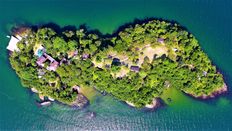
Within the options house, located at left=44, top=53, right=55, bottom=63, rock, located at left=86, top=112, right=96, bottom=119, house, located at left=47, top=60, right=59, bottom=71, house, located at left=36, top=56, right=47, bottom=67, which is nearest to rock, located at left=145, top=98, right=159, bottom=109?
rock, located at left=86, top=112, right=96, bottom=119

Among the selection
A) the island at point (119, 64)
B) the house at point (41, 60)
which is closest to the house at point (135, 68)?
the island at point (119, 64)

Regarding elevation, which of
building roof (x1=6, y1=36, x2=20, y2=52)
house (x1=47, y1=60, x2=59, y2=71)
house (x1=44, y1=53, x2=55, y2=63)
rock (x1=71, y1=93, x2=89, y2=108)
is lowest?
rock (x1=71, y1=93, x2=89, y2=108)

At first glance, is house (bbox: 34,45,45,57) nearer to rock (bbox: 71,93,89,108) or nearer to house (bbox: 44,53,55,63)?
house (bbox: 44,53,55,63)

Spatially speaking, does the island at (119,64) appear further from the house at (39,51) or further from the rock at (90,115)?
the rock at (90,115)

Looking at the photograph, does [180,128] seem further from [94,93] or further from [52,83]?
[52,83]

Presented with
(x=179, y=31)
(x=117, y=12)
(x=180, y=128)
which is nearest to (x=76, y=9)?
(x=117, y=12)

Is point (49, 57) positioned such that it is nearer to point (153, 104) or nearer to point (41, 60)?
point (41, 60)

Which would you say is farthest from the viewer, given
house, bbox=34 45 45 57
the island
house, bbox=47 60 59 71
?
house, bbox=34 45 45 57

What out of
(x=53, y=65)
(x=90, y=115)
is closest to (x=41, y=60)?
(x=53, y=65)
